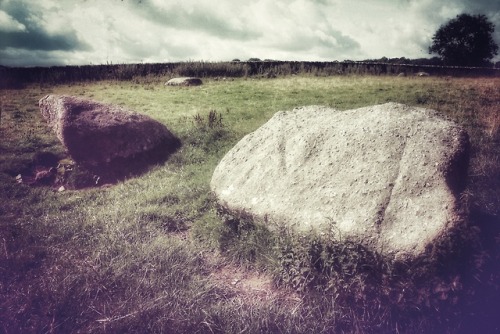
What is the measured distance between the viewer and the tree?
499 inches

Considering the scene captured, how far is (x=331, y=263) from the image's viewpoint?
10.4 feet

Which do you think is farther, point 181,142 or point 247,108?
point 247,108

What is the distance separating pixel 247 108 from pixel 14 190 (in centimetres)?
632

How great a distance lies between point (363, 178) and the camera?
3.56m

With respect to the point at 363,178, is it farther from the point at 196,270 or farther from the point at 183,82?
the point at 183,82

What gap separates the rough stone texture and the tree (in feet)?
34.1

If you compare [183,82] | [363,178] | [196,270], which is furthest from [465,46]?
[196,270]

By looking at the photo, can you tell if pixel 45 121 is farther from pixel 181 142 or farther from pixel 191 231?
pixel 191 231

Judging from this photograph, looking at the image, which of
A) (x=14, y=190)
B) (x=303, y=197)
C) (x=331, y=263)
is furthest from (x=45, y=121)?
(x=331, y=263)

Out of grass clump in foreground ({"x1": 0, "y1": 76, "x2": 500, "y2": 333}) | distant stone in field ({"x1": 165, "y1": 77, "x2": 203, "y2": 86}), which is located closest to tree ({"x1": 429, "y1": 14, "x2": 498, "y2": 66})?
grass clump in foreground ({"x1": 0, "y1": 76, "x2": 500, "y2": 333})

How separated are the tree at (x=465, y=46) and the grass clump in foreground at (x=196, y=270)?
8703mm

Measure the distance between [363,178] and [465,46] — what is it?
705 inches

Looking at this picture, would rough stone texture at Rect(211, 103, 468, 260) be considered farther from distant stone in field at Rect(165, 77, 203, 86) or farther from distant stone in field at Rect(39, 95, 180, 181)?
distant stone in field at Rect(165, 77, 203, 86)

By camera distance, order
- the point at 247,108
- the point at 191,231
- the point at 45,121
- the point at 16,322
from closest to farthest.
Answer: the point at 16,322 → the point at 191,231 → the point at 45,121 → the point at 247,108
